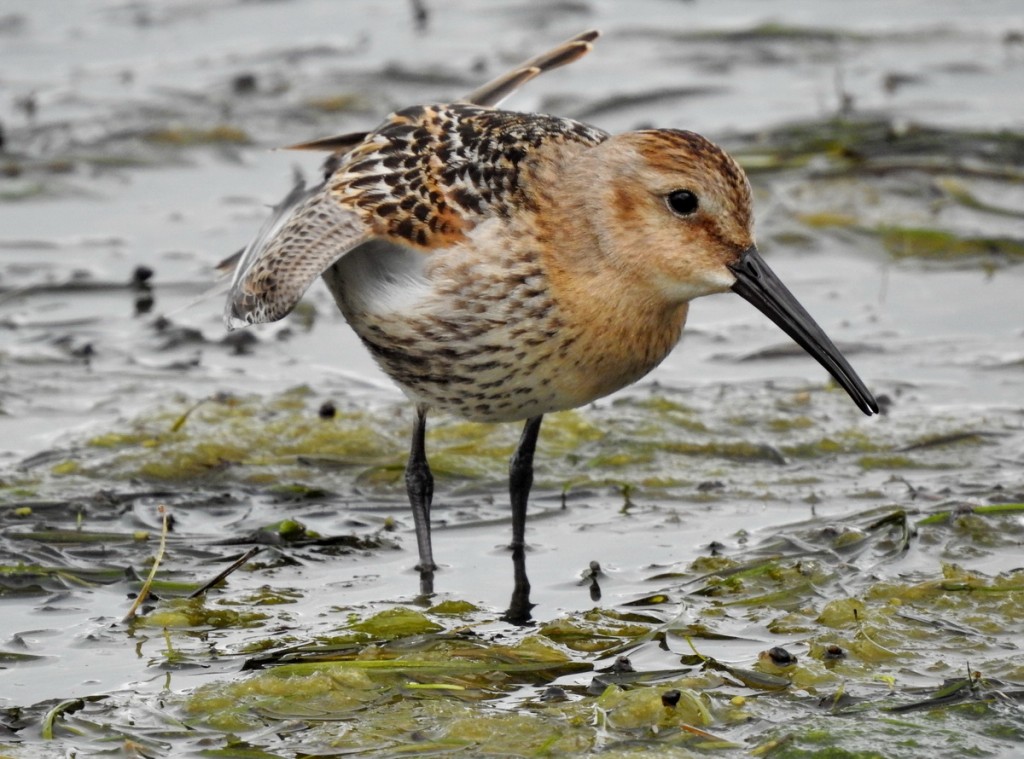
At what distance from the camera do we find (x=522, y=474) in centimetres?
711

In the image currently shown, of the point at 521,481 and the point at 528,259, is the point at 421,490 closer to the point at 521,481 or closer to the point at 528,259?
the point at 521,481

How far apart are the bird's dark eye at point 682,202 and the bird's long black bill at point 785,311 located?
0.85 ft

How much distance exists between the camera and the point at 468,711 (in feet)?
17.9

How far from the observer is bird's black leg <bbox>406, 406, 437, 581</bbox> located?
6828mm

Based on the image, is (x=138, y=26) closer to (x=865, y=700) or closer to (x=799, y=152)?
(x=799, y=152)

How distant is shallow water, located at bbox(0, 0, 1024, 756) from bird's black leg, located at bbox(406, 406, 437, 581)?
0.10 meters

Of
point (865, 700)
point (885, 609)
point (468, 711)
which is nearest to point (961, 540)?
point (885, 609)

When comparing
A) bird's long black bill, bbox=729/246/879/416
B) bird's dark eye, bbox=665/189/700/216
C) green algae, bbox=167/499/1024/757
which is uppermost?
bird's dark eye, bbox=665/189/700/216

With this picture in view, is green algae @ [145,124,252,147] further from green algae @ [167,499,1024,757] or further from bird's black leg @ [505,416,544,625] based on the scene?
green algae @ [167,499,1024,757]

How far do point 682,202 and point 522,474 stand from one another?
1578mm

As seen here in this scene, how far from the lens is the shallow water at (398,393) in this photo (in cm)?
666

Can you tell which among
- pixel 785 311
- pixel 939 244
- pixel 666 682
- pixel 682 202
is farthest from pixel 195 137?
pixel 666 682

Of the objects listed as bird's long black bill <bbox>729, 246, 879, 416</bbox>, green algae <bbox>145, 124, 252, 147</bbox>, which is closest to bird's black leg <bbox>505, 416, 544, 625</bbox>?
bird's long black bill <bbox>729, 246, 879, 416</bbox>

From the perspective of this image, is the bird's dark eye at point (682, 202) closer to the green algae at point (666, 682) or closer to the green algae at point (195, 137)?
the green algae at point (666, 682)
